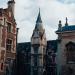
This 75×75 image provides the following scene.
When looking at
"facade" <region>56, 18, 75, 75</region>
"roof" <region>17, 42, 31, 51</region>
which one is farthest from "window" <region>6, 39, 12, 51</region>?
"roof" <region>17, 42, 31, 51</region>

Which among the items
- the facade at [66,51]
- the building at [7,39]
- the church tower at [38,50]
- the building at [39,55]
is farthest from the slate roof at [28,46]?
the facade at [66,51]

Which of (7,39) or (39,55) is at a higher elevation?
(7,39)

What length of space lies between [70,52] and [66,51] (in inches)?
24.9

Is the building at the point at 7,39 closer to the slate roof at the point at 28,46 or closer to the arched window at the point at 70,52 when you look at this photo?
the arched window at the point at 70,52

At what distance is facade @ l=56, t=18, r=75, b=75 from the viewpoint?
121ft

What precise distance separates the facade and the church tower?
24.2 metres

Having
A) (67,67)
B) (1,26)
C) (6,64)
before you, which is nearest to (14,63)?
(6,64)

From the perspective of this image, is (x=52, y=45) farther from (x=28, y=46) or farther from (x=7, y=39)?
(x=7, y=39)

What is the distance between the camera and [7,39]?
41.5m

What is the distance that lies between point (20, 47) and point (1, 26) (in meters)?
29.6

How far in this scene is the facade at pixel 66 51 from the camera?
3697 centimetres

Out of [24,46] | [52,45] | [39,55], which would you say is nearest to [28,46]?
[24,46]

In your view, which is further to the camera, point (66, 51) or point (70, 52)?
point (66, 51)

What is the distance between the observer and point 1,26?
39.5 m
